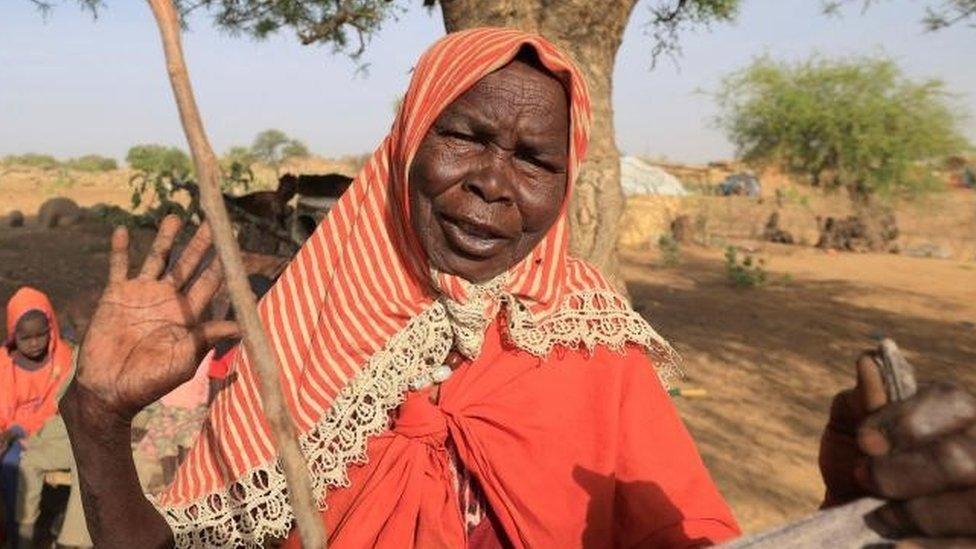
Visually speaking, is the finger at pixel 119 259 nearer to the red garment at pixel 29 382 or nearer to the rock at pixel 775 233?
the red garment at pixel 29 382

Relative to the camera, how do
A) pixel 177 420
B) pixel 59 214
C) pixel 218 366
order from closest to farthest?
1. pixel 177 420
2. pixel 218 366
3. pixel 59 214

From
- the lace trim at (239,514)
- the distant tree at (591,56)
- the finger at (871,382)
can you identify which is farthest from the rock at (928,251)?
the finger at (871,382)

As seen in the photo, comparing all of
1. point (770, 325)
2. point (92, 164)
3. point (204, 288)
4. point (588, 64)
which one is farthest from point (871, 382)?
point (92, 164)

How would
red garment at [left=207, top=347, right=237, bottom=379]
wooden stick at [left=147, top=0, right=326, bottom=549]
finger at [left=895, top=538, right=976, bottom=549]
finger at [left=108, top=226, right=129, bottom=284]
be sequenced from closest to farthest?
wooden stick at [left=147, top=0, right=326, bottom=549] < finger at [left=895, top=538, right=976, bottom=549] < finger at [left=108, top=226, right=129, bottom=284] < red garment at [left=207, top=347, right=237, bottom=379]

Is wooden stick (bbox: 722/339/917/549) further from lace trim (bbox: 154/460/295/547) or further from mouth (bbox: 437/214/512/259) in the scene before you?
lace trim (bbox: 154/460/295/547)

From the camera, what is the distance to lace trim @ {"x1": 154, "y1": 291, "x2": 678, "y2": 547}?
69.8 inches

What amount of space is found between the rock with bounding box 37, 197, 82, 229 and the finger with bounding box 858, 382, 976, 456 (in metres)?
17.7

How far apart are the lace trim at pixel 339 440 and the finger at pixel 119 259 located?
21.4 inches

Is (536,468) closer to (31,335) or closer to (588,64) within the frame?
(588,64)

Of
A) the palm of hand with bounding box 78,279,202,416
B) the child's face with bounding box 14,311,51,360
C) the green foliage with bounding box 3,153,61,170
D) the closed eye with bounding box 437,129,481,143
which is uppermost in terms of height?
the closed eye with bounding box 437,129,481,143

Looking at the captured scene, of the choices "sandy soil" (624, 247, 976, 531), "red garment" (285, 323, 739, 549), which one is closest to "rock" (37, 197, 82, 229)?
"sandy soil" (624, 247, 976, 531)

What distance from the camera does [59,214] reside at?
1711cm

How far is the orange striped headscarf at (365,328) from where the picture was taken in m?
1.78

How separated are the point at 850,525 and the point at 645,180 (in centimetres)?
2781
